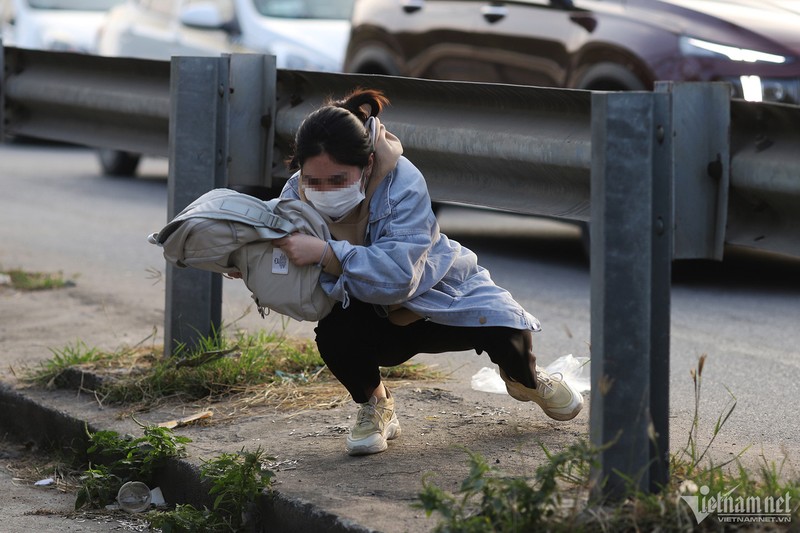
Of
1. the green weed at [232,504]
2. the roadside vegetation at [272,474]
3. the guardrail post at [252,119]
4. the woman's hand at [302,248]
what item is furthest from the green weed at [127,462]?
the guardrail post at [252,119]

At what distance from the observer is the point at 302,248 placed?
3289mm

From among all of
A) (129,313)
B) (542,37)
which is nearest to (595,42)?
(542,37)

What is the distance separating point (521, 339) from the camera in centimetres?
349

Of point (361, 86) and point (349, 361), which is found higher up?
point (361, 86)

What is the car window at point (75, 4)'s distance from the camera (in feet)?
49.9

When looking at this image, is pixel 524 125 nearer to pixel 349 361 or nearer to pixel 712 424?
pixel 349 361

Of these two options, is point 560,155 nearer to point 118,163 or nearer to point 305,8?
point 305,8

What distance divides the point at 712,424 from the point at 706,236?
48.0 inches

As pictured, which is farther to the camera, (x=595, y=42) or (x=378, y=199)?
(x=595, y=42)

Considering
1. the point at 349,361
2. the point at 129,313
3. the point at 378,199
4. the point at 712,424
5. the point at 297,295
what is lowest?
the point at 129,313

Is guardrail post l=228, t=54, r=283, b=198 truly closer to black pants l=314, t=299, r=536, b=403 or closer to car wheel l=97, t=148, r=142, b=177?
black pants l=314, t=299, r=536, b=403

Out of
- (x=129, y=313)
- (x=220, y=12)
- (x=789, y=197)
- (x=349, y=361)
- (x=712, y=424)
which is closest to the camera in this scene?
(x=789, y=197)

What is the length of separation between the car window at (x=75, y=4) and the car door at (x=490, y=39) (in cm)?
787

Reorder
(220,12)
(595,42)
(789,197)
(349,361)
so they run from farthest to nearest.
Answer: (220,12) < (595,42) < (349,361) < (789,197)
